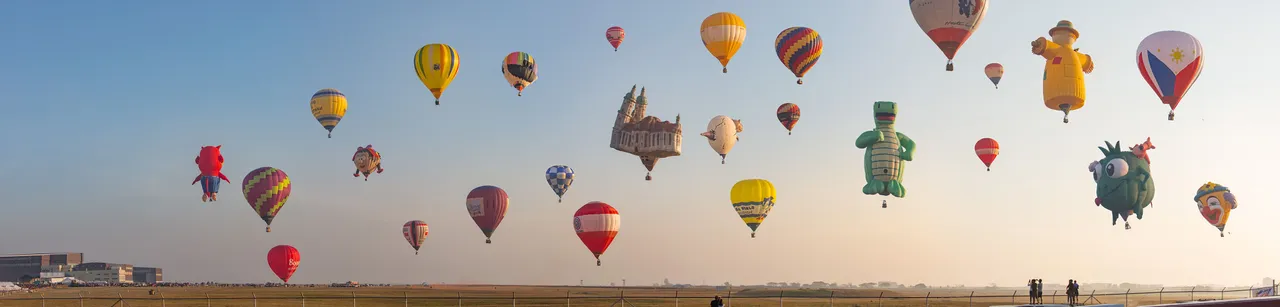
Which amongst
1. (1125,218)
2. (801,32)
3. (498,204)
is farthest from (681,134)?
(1125,218)

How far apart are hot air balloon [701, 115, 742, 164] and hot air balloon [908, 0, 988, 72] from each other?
16.8 meters

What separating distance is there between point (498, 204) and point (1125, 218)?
39.2 meters

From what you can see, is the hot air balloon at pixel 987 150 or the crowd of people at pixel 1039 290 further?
the hot air balloon at pixel 987 150

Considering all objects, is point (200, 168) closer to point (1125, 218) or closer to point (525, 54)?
point (525, 54)

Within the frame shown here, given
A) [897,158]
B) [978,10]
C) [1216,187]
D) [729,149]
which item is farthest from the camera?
[1216,187]

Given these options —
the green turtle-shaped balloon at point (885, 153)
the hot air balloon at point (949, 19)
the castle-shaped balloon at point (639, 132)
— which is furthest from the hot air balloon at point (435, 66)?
the hot air balloon at point (949, 19)

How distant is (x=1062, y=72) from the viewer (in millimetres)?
57406

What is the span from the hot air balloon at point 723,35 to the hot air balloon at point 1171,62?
71.2 ft

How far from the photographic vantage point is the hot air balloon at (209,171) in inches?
3123

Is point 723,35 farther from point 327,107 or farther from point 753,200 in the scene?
point 327,107

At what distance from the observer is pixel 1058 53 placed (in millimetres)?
57812

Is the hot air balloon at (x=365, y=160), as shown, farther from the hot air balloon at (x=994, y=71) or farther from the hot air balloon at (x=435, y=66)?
the hot air balloon at (x=994, y=71)

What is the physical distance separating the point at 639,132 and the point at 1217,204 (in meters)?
39.6

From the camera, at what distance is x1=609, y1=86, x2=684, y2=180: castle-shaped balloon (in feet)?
214
